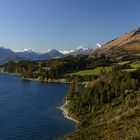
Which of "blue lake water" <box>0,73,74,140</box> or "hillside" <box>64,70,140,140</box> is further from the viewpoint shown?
"blue lake water" <box>0,73,74,140</box>

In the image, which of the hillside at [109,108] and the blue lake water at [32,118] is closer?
the hillside at [109,108]

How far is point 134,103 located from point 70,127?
14.5 metres

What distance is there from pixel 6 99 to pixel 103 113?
139ft

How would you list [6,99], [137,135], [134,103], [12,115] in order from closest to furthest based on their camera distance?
[137,135], [134,103], [12,115], [6,99]

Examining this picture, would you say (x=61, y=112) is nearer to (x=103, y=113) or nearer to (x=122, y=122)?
(x=103, y=113)

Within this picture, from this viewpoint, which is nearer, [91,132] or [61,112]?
[91,132]

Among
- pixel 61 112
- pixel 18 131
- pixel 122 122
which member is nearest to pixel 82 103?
pixel 61 112

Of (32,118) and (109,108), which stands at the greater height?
(109,108)

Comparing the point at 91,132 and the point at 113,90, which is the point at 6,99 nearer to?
the point at 113,90

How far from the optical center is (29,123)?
252 ft

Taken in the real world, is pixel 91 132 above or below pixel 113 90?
below

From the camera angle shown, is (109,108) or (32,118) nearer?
(109,108)

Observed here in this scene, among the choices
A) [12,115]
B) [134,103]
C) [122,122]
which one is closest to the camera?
[122,122]

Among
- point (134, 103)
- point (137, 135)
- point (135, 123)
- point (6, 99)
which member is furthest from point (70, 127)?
point (6, 99)
